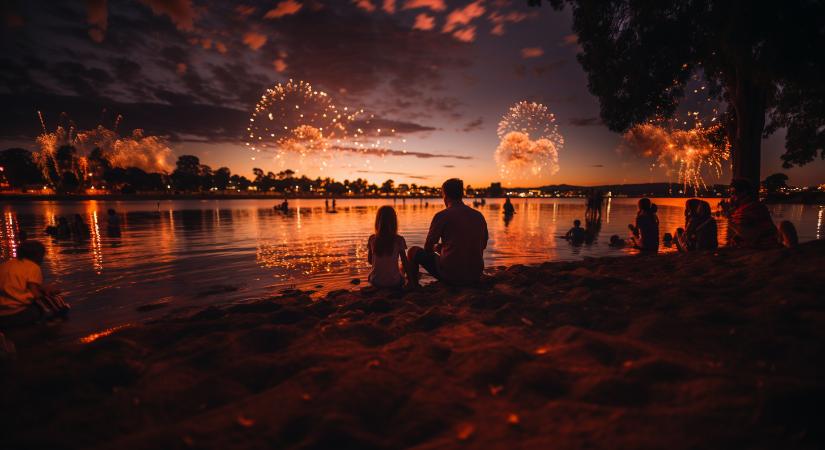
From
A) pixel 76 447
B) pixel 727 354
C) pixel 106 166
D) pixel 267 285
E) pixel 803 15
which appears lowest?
pixel 267 285

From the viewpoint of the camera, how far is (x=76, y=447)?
8.48 ft

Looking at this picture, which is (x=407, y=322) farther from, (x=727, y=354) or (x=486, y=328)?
(x=727, y=354)

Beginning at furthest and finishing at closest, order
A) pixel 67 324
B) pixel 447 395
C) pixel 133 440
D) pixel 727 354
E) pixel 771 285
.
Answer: pixel 67 324 < pixel 771 285 < pixel 727 354 < pixel 447 395 < pixel 133 440

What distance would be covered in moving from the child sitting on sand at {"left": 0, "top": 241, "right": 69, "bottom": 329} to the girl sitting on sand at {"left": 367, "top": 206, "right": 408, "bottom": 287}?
5.76 m

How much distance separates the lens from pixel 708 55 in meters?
12.8

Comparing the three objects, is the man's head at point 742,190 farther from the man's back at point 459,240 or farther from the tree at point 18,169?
the tree at point 18,169

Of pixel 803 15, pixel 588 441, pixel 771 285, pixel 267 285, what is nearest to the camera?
pixel 588 441

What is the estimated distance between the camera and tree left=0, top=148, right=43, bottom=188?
435 feet

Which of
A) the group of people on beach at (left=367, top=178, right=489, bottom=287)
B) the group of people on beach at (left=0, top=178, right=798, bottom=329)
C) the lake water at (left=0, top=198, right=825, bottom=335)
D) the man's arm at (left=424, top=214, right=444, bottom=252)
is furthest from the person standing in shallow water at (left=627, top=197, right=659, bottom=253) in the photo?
the man's arm at (left=424, top=214, right=444, bottom=252)

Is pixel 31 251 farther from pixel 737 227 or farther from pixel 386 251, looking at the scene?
pixel 737 227

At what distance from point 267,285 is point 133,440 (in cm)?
767

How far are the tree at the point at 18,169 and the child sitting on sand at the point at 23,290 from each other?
189044 millimetres

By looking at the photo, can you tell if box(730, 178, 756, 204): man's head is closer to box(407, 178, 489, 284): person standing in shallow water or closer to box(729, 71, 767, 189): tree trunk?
box(729, 71, 767, 189): tree trunk

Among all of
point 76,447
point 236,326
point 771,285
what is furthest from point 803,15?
point 76,447
